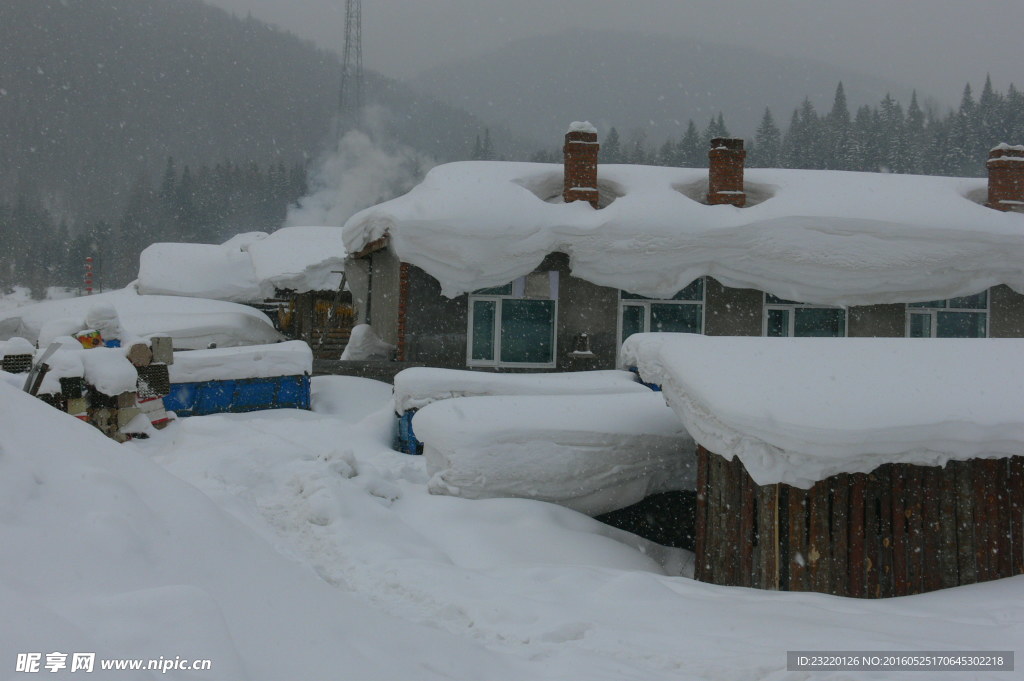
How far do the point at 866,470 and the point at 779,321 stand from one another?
437 inches

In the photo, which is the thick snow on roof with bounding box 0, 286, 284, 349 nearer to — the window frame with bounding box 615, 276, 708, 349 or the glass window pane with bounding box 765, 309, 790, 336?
the window frame with bounding box 615, 276, 708, 349

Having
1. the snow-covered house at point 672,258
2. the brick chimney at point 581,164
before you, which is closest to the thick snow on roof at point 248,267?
the snow-covered house at point 672,258

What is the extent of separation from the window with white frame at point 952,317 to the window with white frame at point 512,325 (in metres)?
7.80

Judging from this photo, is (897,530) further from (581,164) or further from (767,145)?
(767,145)

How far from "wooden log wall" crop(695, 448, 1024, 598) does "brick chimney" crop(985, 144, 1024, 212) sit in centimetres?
1335

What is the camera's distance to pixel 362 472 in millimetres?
7266

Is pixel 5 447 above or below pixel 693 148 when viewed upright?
below

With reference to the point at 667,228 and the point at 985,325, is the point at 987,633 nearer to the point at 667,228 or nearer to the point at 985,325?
the point at 667,228

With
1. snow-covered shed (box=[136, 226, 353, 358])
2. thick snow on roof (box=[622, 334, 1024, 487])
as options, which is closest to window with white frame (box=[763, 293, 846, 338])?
thick snow on roof (box=[622, 334, 1024, 487])

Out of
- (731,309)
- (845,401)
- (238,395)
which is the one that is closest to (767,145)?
(731,309)

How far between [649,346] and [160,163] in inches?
7135

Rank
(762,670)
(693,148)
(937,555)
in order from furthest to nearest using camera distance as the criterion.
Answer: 1. (693,148)
2. (937,555)
3. (762,670)

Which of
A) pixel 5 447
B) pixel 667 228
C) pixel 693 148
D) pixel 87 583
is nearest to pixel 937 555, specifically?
pixel 87 583

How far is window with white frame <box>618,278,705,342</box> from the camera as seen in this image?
14781mm
